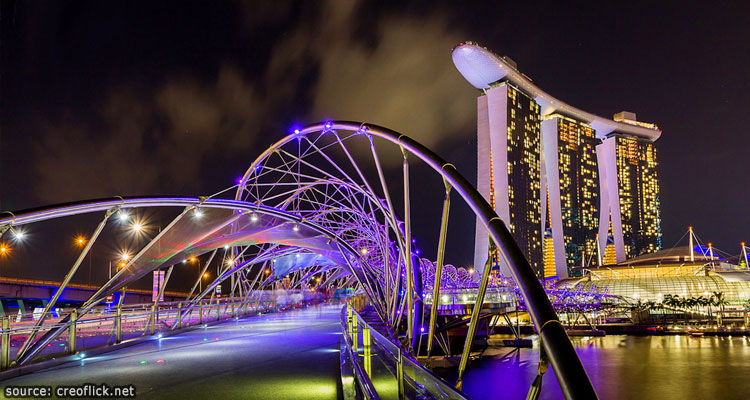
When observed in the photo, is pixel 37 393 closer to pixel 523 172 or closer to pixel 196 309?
pixel 196 309

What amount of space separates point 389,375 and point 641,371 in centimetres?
4692

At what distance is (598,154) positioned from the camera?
640 ft

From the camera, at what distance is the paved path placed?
33.2ft

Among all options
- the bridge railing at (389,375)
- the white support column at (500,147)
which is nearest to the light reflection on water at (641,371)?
the bridge railing at (389,375)

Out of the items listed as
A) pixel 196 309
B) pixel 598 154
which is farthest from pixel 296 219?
pixel 598 154

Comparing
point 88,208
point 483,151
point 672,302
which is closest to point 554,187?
point 483,151

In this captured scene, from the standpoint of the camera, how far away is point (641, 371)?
4653 centimetres

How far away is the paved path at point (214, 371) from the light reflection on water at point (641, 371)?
2364 cm

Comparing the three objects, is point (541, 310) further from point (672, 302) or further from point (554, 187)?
point (554, 187)

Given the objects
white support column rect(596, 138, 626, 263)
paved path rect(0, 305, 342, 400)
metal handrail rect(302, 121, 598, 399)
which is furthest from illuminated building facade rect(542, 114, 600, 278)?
metal handrail rect(302, 121, 598, 399)

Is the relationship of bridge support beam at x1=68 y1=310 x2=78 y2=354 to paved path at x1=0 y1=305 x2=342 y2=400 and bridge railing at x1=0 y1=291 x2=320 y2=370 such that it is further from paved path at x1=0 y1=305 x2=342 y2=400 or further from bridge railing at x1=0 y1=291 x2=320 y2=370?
paved path at x1=0 y1=305 x2=342 y2=400

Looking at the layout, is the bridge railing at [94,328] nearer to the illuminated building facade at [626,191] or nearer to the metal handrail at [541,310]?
the metal handrail at [541,310]

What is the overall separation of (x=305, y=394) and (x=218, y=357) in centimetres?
652

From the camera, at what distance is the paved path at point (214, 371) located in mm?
10133
